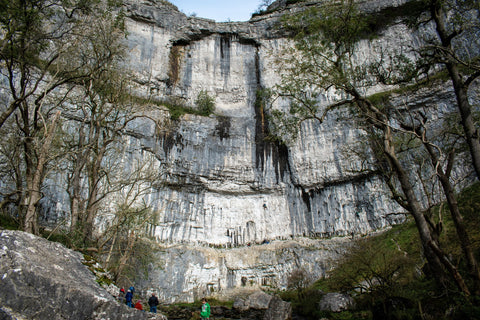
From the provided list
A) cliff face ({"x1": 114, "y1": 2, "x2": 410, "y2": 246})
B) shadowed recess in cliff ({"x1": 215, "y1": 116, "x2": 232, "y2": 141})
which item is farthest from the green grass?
shadowed recess in cliff ({"x1": 215, "y1": 116, "x2": 232, "y2": 141})

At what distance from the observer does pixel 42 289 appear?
15.6 feet

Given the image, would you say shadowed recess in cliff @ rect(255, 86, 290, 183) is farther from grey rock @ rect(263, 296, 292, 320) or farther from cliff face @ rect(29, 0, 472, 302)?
grey rock @ rect(263, 296, 292, 320)

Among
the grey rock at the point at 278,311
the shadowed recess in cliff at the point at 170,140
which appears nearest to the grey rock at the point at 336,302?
the grey rock at the point at 278,311

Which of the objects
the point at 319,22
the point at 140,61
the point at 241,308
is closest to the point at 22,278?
the point at 319,22

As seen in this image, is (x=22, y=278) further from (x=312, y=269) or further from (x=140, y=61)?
(x=140, y=61)

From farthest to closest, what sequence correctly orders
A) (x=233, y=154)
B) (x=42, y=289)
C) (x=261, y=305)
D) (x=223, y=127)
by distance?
1. (x=223, y=127)
2. (x=233, y=154)
3. (x=261, y=305)
4. (x=42, y=289)

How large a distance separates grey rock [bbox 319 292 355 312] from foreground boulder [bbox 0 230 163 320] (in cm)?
1164

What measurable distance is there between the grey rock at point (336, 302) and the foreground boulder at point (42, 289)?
38.2ft

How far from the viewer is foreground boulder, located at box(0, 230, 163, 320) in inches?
177

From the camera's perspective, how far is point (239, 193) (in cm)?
3206

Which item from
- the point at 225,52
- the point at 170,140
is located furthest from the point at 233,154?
the point at 225,52

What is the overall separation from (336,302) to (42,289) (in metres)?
13.9

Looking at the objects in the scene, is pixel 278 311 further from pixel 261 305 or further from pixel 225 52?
pixel 225 52

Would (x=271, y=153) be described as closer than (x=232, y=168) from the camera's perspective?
No
